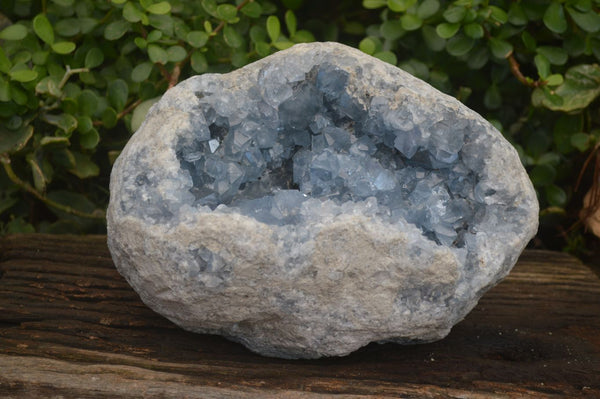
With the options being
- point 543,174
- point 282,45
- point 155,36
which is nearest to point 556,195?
point 543,174

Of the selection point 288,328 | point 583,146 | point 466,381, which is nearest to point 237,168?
point 288,328

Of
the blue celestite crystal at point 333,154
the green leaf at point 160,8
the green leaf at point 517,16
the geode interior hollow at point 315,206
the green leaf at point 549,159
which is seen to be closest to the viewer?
the geode interior hollow at point 315,206

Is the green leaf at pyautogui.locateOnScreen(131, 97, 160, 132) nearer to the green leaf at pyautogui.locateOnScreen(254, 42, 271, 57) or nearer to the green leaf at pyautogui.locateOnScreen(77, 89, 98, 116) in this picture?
the green leaf at pyautogui.locateOnScreen(77, 89, 98, 116)

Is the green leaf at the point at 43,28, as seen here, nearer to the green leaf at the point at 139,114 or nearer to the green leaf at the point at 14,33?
the green leaf at the point at 14,33

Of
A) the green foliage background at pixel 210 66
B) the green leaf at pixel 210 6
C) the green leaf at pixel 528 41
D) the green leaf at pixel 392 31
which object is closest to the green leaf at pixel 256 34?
the green foliage background at pixel 210 66

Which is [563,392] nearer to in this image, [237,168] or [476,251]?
[476,251]

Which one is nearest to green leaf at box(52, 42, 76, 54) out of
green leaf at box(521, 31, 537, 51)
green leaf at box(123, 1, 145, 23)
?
green leaf at box(123, 1, 145, 23)
